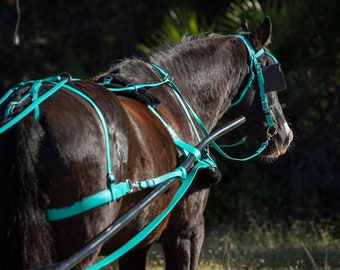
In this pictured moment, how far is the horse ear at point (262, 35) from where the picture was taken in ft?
17.0

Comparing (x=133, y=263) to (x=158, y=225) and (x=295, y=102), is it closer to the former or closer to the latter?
(x=158, y=225)

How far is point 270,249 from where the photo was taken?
7633 millimetres

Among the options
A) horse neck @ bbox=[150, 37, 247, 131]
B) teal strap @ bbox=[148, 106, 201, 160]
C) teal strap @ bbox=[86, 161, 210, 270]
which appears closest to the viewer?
teal strap @ bbox=[86, 161, 210, 270]

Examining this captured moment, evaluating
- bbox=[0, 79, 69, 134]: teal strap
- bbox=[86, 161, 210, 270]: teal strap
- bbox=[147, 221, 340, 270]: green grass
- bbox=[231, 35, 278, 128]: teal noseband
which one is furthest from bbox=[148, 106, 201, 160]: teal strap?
bbox=[147, 221, 340, 270]: green grass

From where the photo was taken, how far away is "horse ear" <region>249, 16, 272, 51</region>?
17.0 feet

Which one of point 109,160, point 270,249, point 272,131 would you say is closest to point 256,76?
point 272,131

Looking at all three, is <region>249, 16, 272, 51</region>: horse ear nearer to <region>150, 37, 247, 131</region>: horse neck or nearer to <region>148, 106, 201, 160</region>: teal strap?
<region>150, 37, 247, 131</region>: horse neck

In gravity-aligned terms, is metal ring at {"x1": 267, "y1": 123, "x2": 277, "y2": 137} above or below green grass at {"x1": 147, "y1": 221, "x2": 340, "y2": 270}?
above

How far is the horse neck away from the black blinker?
0.16 metres

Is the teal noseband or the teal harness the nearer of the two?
the teal harness

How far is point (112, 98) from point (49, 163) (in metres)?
0.63

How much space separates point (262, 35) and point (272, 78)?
0.34 meters

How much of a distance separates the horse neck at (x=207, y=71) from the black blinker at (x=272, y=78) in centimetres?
16

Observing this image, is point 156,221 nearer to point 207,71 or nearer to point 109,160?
point 109,160
